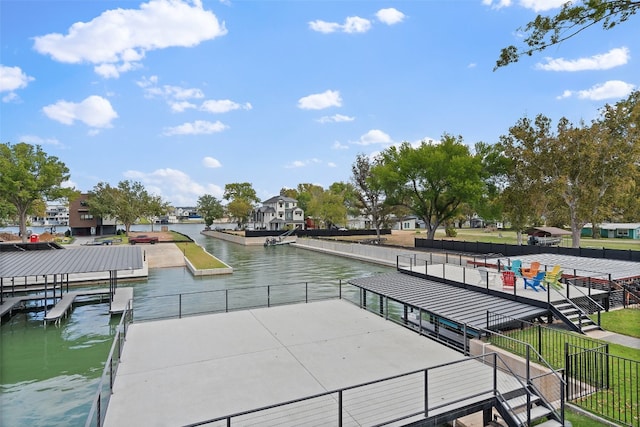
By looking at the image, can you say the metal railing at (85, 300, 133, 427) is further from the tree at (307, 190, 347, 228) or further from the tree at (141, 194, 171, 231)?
the tree at (141, 194, 171, 231)

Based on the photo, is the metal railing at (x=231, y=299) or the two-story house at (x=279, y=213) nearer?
the metal railing at (x=231, y=299)

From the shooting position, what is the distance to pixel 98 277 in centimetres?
2588

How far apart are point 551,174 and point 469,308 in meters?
26.4

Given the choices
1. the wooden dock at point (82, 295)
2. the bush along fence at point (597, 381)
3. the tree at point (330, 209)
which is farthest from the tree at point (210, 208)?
the bush along fence at point (597, 381)

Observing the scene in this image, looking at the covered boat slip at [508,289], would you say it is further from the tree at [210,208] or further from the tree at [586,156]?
the tree at [210,208]

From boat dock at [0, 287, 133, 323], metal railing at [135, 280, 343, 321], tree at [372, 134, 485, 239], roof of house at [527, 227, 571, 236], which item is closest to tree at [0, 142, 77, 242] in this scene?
boat dock at [0, 287, 133, 323]

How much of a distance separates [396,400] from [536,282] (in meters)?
9.02

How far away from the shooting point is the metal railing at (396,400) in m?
5.87

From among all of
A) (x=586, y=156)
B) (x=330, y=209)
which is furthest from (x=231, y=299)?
(x=330, y=209)

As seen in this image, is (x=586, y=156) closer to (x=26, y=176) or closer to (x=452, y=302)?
(x=452, y=302)

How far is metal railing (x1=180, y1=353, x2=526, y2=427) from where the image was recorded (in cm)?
587

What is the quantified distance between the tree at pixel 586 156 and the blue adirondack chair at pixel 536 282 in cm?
2051

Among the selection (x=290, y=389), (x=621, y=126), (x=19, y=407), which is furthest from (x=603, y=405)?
(x=621, y=126)

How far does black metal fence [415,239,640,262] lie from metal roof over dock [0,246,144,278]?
26125 millimetres
